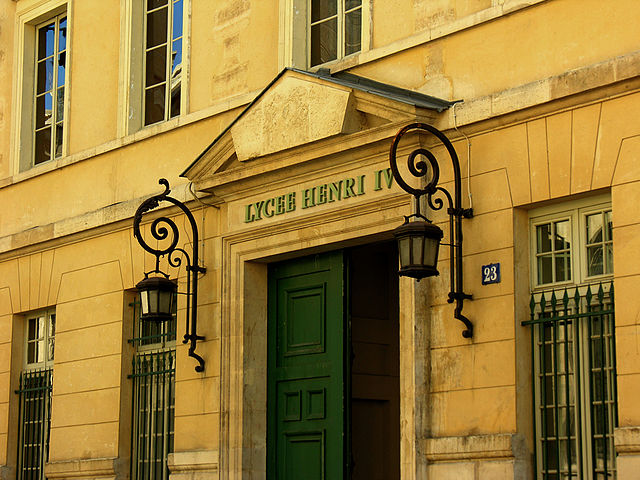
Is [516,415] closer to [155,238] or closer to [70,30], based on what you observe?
[155,238]

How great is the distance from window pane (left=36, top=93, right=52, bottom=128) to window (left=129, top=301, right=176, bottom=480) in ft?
9.71

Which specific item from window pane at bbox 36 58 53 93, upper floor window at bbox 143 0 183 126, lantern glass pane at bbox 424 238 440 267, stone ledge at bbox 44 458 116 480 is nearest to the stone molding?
stone ledge at bbox 44 458 116 480

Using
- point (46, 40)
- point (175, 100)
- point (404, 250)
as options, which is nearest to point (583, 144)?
point (404, 250)

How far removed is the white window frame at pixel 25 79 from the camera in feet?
50.5

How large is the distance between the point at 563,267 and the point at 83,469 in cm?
582

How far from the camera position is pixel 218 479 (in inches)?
463

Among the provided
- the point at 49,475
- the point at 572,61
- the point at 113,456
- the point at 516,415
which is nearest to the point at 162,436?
the point at 113,456

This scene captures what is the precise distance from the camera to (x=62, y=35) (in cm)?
1526

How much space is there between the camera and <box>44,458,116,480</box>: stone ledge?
13.2 metres

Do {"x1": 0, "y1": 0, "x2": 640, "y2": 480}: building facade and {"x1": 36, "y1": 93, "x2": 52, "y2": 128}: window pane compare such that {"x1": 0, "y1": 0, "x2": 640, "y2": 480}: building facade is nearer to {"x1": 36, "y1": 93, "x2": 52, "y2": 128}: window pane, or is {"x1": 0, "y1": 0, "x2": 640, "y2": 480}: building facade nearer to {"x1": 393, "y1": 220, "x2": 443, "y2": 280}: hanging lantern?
{"x1": 36, "y1": 93, "x2": 52, "y2": 128}: window pane

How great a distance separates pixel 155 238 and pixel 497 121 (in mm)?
3997

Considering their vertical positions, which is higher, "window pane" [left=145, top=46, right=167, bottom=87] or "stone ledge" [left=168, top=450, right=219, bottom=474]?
"window pane" [left=145, top=46, right=167, bottom=87]

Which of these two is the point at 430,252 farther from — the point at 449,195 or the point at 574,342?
the point at 574,342

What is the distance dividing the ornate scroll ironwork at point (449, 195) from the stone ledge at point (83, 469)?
462 centimetres
